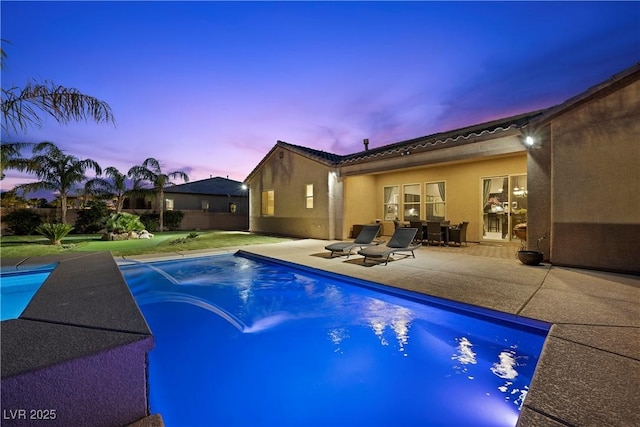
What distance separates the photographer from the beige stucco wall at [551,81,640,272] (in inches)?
236

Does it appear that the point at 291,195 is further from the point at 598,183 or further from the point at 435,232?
the point at 598,183

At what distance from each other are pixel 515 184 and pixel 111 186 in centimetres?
2552

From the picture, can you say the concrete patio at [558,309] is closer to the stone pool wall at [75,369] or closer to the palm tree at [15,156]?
the stone pool wall at [75,369]

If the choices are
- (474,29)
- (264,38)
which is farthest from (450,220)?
(264,38)

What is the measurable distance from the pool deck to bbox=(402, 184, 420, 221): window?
568cm

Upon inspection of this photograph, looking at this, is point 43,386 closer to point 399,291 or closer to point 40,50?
point 399,291

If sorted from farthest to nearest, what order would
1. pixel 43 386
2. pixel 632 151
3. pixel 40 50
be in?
1. pixel 40 50
2. pixel 632 151
3. pixel 43 386

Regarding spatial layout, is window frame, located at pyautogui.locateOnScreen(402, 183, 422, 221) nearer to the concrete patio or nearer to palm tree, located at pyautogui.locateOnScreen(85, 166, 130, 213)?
the concrete patio

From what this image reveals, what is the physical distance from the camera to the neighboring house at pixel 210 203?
24.4 meters

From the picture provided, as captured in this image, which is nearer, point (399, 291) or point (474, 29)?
point (399, 291)

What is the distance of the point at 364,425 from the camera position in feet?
8.70

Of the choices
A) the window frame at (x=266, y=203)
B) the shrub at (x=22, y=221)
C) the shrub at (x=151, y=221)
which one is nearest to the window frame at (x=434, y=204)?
the window frame at (x=266, y=203)

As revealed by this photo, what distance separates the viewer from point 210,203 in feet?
98.4

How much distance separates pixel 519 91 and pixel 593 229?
11711 millimetres
